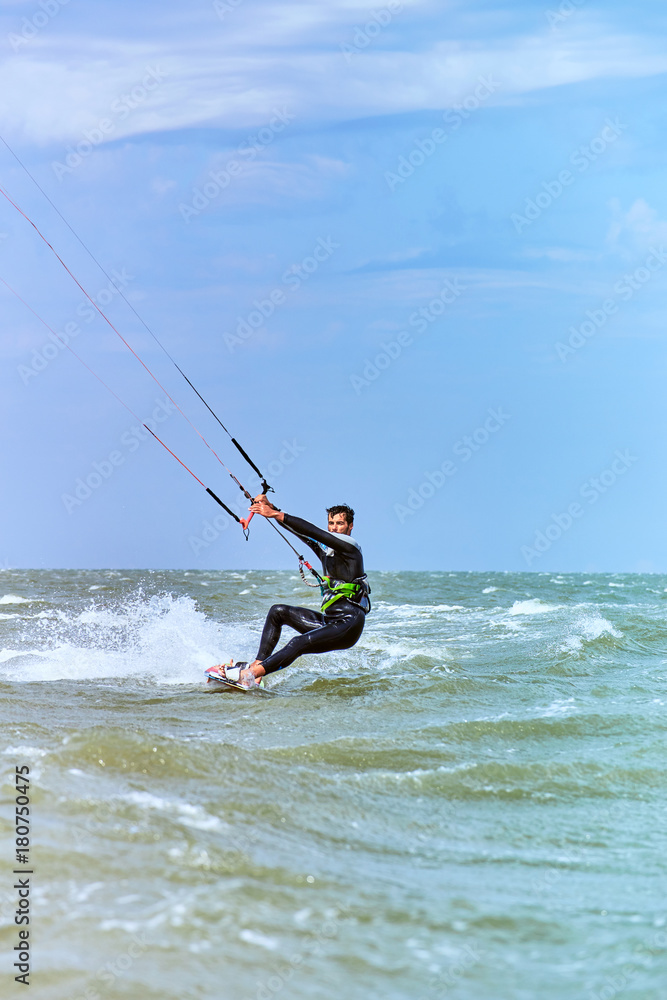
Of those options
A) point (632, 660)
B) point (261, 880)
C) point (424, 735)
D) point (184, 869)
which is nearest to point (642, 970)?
Result: point (261, 880)

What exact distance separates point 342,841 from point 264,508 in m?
4.96

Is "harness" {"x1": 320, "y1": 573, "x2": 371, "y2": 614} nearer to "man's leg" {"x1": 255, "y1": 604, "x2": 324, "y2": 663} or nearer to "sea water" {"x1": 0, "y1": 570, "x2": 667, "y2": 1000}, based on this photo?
"man's leg" {"x1": 255, "y1": 604, "x2": 324, "y2": 663}

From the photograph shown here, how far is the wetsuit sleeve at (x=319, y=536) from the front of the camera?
31.7 feet

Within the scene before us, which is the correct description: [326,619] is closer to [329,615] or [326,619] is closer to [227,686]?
[329,615]

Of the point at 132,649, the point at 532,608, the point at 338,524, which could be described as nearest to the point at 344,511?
the point at 338,524

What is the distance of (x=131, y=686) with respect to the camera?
1080 centimetres

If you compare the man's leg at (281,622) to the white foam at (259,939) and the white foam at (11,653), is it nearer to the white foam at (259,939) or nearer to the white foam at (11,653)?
the white foam at (11,653)

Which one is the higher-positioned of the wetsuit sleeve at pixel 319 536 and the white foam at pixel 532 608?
the wetsuit sleeve at pixel 319 536

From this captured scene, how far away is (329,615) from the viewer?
1061 centimetres

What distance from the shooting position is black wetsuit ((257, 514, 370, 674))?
1030 cm

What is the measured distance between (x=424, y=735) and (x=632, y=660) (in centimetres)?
654

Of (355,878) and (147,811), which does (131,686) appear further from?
(355,878)

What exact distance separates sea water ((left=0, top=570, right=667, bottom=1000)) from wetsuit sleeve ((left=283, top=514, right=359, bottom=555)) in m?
1.56

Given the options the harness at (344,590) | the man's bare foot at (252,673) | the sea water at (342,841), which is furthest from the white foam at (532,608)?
the man's bare foot at (252,673)
